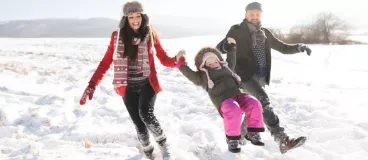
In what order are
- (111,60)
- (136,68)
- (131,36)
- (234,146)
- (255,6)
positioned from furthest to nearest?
(255,6) → (111,60) → (136,68) → (131,36) → (234,146)

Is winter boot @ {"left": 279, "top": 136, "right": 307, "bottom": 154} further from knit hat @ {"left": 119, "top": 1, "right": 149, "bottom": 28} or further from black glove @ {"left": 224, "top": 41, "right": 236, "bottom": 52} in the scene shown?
knit hat @ {"left": 119, "top": 1, "right": 149, "bottom": 28}

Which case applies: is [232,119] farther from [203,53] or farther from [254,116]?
[203,53]

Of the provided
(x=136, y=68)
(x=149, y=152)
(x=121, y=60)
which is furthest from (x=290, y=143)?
(x=121, y=60)

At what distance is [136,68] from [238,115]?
4.54 feet

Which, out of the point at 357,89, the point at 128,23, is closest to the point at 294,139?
the point at 128,23

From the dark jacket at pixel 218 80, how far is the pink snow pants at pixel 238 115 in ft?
0.45

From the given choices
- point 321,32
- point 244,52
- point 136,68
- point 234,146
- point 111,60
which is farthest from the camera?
point 321,32

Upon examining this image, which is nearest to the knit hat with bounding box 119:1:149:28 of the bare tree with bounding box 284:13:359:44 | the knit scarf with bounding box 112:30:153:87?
the knit scarf with bounding box 112:30:153:87

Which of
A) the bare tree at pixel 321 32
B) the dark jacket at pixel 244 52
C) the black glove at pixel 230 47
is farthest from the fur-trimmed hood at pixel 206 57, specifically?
the bare tree at pixel 321 32

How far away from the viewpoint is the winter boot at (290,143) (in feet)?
13.7

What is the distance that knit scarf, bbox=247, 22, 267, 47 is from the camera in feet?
15.1

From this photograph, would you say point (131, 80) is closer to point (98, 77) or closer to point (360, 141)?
point (98, 77)

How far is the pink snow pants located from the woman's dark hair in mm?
1264

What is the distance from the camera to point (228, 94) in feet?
13.6
